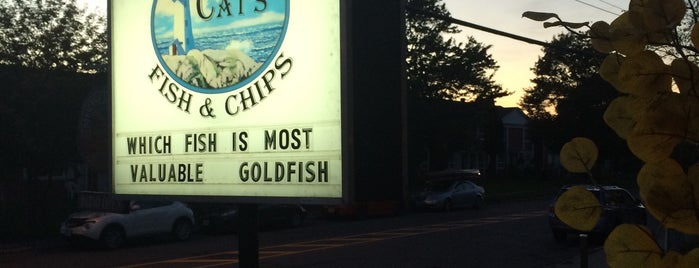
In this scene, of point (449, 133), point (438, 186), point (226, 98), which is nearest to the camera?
point (226, 98)

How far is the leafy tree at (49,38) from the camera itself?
783 inches

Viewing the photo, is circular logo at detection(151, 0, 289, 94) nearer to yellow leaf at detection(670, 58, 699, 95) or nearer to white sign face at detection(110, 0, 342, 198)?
white sign face at detection(110, 0, 342, 198)

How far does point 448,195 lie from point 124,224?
51.5ft

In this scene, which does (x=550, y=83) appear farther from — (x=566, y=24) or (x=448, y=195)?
(x=566, y=24)

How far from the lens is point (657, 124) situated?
1255 millimetres

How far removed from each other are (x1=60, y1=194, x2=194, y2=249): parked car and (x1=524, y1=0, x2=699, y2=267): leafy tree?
1727 cm

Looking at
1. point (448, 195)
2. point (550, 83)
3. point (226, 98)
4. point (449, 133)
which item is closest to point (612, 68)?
point (226, 98)

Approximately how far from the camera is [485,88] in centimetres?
5019

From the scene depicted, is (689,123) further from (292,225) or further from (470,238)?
(292,225)

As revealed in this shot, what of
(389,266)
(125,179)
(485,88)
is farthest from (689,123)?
(485,88)

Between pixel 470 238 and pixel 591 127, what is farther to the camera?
pixel 591 127

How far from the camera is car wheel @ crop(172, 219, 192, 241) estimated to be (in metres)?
20.6

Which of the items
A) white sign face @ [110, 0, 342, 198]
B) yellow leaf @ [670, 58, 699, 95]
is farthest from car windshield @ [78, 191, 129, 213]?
yellow leaf @ [670, 58, 699, 95]

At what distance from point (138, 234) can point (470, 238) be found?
335 inches
